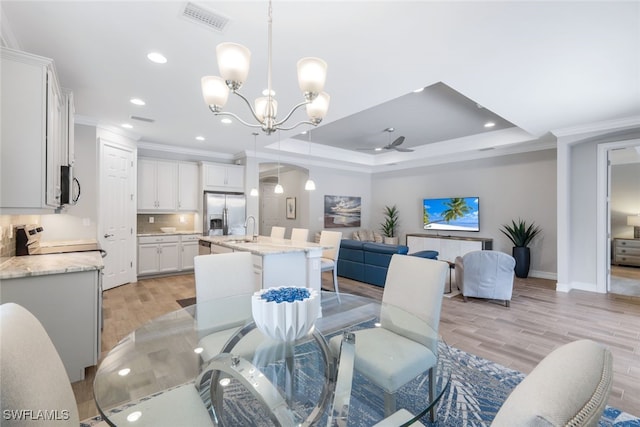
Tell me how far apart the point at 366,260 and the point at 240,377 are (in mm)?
4033

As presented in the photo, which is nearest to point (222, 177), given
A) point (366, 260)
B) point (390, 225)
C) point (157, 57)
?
point (366, 260)

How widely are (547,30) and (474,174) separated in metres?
5.13

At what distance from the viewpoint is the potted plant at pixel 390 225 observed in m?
8.15

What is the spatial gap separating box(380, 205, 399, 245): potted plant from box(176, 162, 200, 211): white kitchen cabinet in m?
5.08

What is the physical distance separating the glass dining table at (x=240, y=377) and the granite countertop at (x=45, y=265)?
82cm

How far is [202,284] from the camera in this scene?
2180 millimetres

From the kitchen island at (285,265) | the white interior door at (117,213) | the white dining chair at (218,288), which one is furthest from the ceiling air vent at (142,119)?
the white dining chair at (218,288)

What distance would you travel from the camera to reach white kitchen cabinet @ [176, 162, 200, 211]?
6.02m

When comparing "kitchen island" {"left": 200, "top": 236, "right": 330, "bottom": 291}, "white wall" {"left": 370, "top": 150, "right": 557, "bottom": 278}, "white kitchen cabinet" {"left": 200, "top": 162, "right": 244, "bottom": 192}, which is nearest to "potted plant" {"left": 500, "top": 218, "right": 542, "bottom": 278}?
"white wall" {"left": 370, "top": 150, "right": 557, "bottom": 278}

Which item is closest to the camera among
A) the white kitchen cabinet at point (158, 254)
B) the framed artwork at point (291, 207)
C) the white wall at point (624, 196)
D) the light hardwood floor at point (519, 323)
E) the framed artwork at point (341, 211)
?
the light hardwood floor at point (519, 323)

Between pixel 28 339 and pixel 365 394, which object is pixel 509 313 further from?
pixel 28 339

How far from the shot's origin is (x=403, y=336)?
6.09 ft

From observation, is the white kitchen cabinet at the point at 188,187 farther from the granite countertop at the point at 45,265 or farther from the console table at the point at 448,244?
the console table at the point at 448,244

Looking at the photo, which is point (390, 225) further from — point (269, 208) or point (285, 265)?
point (285, 265)
